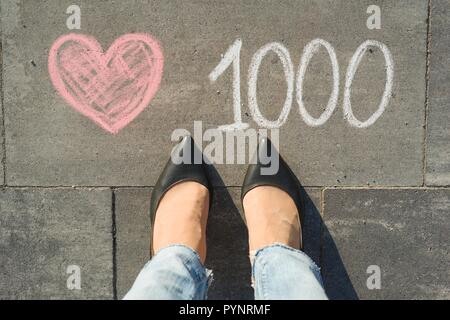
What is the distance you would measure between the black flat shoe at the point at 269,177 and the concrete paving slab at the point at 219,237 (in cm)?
9

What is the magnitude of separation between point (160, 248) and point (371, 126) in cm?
138

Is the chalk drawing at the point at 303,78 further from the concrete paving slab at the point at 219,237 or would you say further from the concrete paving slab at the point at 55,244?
the concrete paving slab at the point at 55,244

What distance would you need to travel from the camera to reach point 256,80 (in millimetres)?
2381

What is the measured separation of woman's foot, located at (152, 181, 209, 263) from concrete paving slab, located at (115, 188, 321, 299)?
0.48ft

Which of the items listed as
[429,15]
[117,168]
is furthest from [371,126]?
[117,168]

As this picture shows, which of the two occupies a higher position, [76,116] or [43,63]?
[43,63]

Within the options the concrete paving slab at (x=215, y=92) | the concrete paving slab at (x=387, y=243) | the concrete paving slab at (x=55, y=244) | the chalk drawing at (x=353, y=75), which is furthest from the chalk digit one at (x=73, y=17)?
the concrete paving slab at (x=387, y=243)

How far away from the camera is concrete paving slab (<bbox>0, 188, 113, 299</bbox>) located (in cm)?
248

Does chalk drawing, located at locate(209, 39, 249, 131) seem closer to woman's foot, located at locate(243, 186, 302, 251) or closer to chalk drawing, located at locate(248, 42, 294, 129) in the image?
chalk drawing, located at locate(248, 42, 294, 129)

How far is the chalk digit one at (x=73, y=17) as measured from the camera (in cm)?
237

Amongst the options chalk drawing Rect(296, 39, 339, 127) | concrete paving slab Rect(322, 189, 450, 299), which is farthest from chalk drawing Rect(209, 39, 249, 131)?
concrete paving slab Rect(322, 189, 450, 299)

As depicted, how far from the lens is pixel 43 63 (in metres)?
2.41
